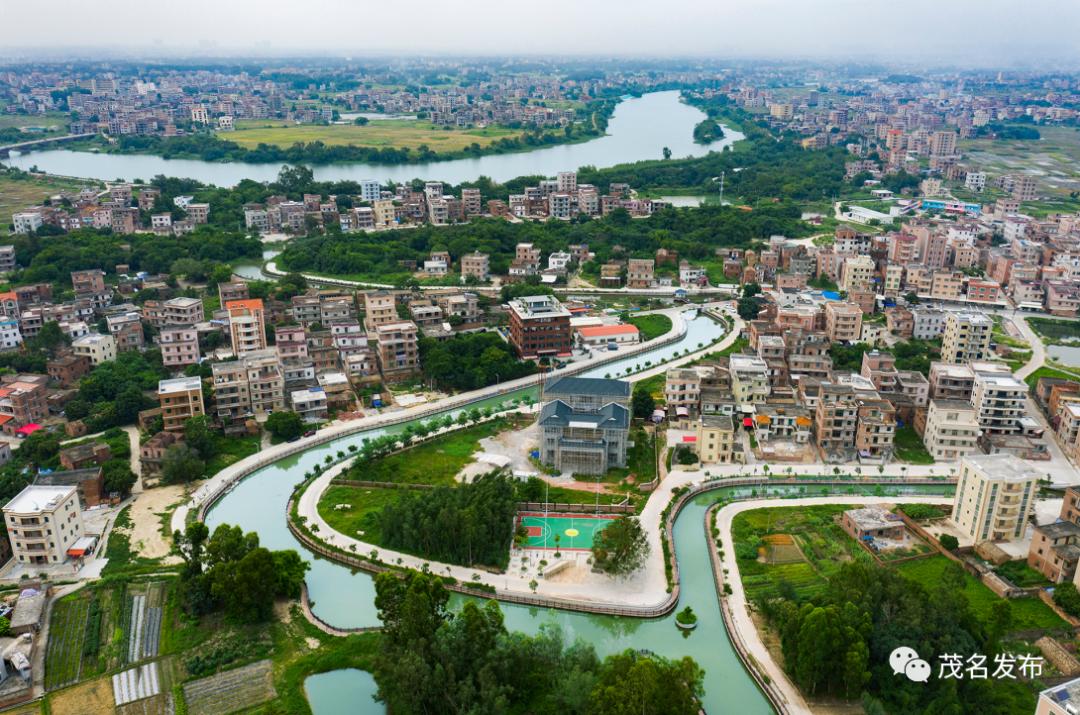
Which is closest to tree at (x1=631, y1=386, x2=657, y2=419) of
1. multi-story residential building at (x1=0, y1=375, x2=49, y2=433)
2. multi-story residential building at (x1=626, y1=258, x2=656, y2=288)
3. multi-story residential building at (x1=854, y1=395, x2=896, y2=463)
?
multi-story residential building at (x1=854, y1=395, x2=896, y2=463)

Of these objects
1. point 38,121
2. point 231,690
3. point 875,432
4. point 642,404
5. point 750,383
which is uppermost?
point 38,121

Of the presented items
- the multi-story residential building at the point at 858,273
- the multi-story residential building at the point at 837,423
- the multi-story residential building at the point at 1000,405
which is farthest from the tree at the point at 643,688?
the multi-story residential building at the point at 858,273

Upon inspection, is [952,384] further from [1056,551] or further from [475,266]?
[475,266]

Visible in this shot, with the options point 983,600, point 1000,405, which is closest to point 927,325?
point 1000,405

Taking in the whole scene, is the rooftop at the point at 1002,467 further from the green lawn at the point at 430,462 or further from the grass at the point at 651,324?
the grass at the point at 651,324

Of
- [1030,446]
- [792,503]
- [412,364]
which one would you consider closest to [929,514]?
[792,503]

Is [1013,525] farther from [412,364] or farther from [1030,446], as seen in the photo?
[412,364]

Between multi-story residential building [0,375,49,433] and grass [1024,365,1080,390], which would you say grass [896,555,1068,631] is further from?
multi-story residential building [0,375,49,433]
